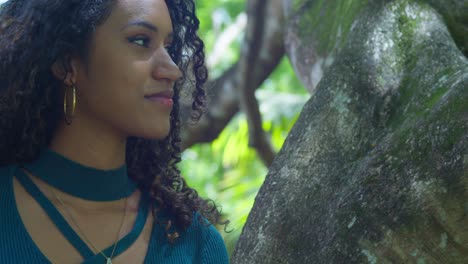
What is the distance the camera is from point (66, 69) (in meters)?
2.23

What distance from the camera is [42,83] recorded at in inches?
88.2

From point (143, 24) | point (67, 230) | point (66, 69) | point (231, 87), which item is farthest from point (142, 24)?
point (231, 87)

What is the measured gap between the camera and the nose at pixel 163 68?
7.26 feet

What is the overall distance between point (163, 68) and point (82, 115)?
0.24m

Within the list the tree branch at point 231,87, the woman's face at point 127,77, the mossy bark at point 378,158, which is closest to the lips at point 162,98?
the woman's face at point 127,77

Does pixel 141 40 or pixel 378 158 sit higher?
pixel 141 40

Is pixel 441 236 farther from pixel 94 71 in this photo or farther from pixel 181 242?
pixel 94 71

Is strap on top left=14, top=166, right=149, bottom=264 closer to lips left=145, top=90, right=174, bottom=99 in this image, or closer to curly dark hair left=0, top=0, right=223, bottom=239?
curly dark hair left=0, top=0, right=223, bottom=239

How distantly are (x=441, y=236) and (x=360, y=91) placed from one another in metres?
0.72

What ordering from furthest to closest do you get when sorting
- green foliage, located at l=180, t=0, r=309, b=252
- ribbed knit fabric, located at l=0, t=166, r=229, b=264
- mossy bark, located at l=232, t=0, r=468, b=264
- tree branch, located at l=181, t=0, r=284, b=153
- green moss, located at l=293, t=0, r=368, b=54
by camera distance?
green foliage, located at l=180, t=0, r=309, b=252 → tree branch, located at l=181, t=0, r=284, b=153 → green moss, located at l=293, t=0, r=368, b=54 → mossy bark, located at l=232, t=0, r=468, b=264 → ribbed knit fabric, located at l=0, t=166, r=229, b=264

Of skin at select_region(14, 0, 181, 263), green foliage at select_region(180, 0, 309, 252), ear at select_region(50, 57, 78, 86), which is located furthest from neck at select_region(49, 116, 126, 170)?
green foliage at select_region(180, 0, 309, 252)

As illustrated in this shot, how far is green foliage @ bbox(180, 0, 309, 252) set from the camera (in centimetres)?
604

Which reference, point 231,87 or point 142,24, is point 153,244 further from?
point 231,87

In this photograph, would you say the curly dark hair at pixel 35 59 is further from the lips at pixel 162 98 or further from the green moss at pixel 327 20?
the green moss at pixel 327 20
